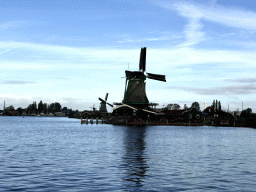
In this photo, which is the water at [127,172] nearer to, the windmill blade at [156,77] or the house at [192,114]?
the windmill blade at [156,77]

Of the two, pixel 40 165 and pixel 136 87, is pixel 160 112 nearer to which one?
pixel 136 87

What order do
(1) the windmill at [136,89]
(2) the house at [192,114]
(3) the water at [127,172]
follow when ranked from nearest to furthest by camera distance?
1. (3) the water at [127,172]
2. (1) the windmill at [136,89]
3. (2) the house at [192,114]

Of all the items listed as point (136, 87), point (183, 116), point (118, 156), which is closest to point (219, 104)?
point (183, 116)

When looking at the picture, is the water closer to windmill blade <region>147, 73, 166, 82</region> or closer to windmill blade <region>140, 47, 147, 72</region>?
windmill blade <region>147, 73, 166, 82</region>

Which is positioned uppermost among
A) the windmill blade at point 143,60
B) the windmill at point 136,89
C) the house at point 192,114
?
the windmill blade at point 143,60

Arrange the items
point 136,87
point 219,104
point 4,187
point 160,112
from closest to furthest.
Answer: point 4,187, point 136,87, point 160,112, point 219,104

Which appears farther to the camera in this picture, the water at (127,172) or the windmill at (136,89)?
the windmill at (136,89)

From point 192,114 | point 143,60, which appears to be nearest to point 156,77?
point 143,60

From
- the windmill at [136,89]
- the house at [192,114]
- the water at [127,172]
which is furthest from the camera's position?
the house at [192,114]

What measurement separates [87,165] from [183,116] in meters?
95.8

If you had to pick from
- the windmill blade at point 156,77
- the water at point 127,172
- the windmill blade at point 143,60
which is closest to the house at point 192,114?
the windmill blade at point 156,77

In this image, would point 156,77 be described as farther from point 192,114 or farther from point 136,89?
point 192,114

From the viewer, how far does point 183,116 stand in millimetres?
119500

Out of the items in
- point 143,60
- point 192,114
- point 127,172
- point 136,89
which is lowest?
point 127,172
